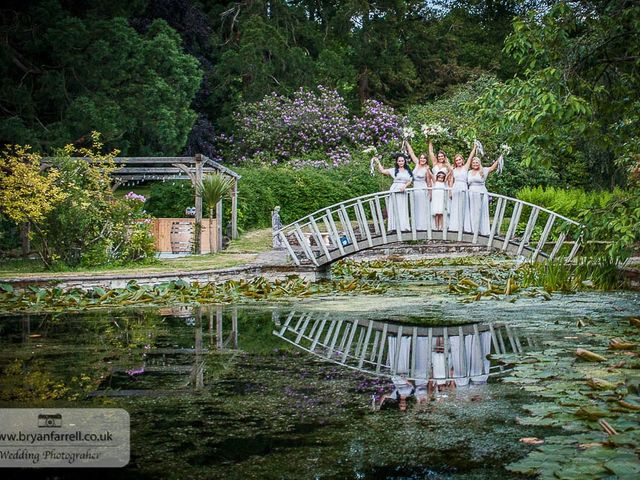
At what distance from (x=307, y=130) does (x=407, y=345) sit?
27140mm

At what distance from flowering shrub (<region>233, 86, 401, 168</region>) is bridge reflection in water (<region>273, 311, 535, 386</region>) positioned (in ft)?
79.2

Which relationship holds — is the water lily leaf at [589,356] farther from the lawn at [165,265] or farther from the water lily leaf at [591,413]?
the lawn at [165,265]

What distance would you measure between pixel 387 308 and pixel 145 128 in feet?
60.9

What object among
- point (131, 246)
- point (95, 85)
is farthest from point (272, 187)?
point (131, 246)

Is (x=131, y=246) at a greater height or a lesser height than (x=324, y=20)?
Result: lesser

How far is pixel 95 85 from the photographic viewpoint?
1107 inches

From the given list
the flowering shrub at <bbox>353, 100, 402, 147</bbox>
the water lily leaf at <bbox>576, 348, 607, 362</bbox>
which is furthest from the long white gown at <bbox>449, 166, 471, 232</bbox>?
the flowering shrub at <bbox>353, 100, 402, 147</bbox>

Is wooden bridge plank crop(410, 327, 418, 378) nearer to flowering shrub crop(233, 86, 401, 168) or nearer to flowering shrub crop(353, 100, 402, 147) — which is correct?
flowering shrub crop(233, 86, 401, 168)

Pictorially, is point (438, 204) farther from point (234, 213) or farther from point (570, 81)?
point (234, 213)

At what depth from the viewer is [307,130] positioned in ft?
119

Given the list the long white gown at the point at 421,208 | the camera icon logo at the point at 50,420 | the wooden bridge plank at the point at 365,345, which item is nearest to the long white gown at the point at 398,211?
the long white gown at the point at 421,208

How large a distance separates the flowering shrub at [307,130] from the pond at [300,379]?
22612 millimetres

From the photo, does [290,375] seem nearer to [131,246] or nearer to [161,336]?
[161,336]

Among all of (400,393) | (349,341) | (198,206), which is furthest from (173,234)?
(400,393)
